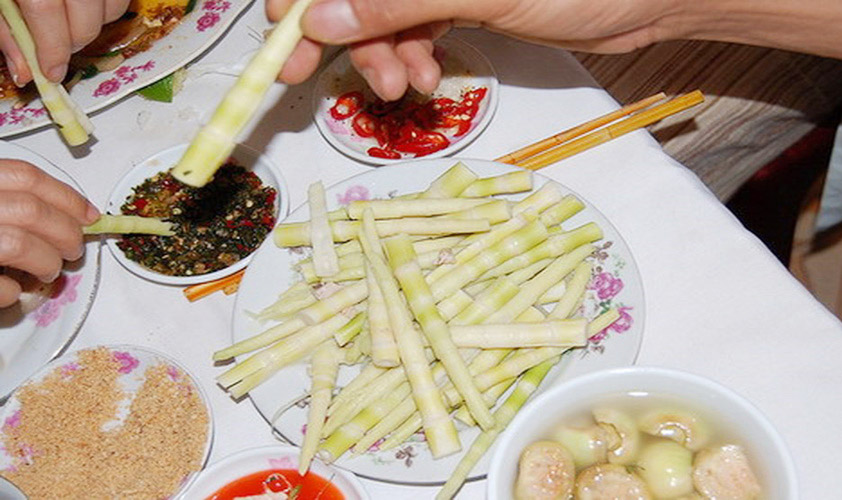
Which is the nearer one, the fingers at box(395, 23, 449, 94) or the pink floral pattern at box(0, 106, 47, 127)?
the fingers at box(395, 23, 449, 94)

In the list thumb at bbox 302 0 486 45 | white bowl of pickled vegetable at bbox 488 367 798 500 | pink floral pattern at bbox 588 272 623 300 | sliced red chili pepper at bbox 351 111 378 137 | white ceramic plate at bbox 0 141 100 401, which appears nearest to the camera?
white bowl of pickled vegetable at bbox 488 367 798 500

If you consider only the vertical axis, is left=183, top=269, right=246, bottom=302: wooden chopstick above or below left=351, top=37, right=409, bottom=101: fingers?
below

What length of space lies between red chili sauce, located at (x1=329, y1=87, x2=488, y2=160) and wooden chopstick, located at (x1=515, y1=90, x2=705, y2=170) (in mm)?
146

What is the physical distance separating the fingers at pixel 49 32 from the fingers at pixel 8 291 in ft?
1.16

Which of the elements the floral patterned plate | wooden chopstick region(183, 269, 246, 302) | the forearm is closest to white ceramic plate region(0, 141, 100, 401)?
wooden chopstick region(183, 269, 246, 302)

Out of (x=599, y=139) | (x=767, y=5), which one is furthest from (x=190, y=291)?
(x=767, y=5)

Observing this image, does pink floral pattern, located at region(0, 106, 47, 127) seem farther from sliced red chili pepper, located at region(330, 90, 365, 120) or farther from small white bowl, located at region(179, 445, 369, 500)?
small white bowl, located at region(179, 445, 369, 500)

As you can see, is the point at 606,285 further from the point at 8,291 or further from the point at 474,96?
the point at 8,291

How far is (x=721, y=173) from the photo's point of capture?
191 centimetres

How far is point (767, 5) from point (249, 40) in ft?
2.99

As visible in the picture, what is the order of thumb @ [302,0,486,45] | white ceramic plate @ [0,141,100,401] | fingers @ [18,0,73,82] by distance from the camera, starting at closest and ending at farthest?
A: thumb @ [302,0,486,45], white ceramic plate @ [0,141,100,401], fingers @ [18,0,73,82]

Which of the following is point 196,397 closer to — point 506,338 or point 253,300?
point 253,300

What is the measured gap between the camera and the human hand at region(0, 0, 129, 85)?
1535 mm

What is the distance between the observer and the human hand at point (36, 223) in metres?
1.37
